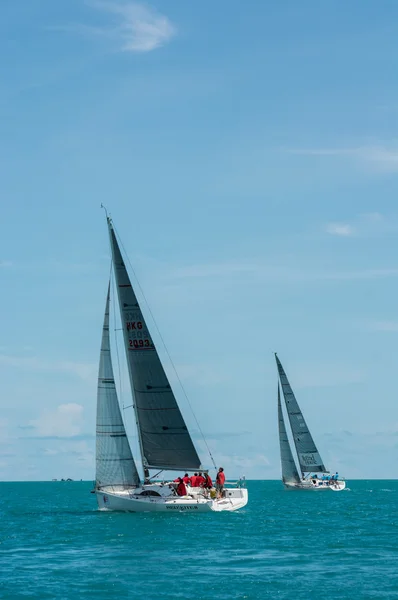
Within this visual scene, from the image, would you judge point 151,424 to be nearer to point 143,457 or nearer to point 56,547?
point 143,457

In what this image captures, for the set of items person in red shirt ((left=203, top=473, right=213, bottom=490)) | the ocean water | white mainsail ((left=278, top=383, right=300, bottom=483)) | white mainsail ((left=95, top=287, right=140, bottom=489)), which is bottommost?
the ocean water

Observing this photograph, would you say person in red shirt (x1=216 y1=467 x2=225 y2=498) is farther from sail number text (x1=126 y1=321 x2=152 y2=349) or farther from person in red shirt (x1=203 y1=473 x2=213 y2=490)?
sail number text (x1=126 y1=321 x2=152 y2=349)

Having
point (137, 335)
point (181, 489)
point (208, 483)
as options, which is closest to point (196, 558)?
point (181, 489)

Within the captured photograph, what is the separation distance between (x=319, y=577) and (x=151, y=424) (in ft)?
69.6

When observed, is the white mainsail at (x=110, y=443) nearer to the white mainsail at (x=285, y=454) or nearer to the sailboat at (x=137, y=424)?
the sailboat at (x=137, y=424)

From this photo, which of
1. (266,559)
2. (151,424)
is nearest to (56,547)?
(266,559)

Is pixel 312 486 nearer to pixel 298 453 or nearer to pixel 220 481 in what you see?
pixel 298 453

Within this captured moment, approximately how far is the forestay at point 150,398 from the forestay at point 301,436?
44352mm

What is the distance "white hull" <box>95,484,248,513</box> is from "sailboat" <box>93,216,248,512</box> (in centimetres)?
7

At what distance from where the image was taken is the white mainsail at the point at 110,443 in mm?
49094

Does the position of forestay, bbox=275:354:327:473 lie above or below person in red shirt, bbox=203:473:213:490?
above

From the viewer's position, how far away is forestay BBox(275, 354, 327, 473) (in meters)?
94.2

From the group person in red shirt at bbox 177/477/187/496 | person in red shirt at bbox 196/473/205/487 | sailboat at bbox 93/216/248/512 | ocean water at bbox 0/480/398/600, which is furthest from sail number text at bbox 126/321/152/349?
ocean water at bbox 0/480/398/600

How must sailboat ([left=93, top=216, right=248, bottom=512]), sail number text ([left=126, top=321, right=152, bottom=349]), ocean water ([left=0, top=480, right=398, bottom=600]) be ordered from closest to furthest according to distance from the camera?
ocean water ([left=0, top=480, right=398, bottom=600])
sailboat ([left=93, top=216, right=248, bottom=512])
sail number text ([left=126, top=321, right=152, bottom=349])
